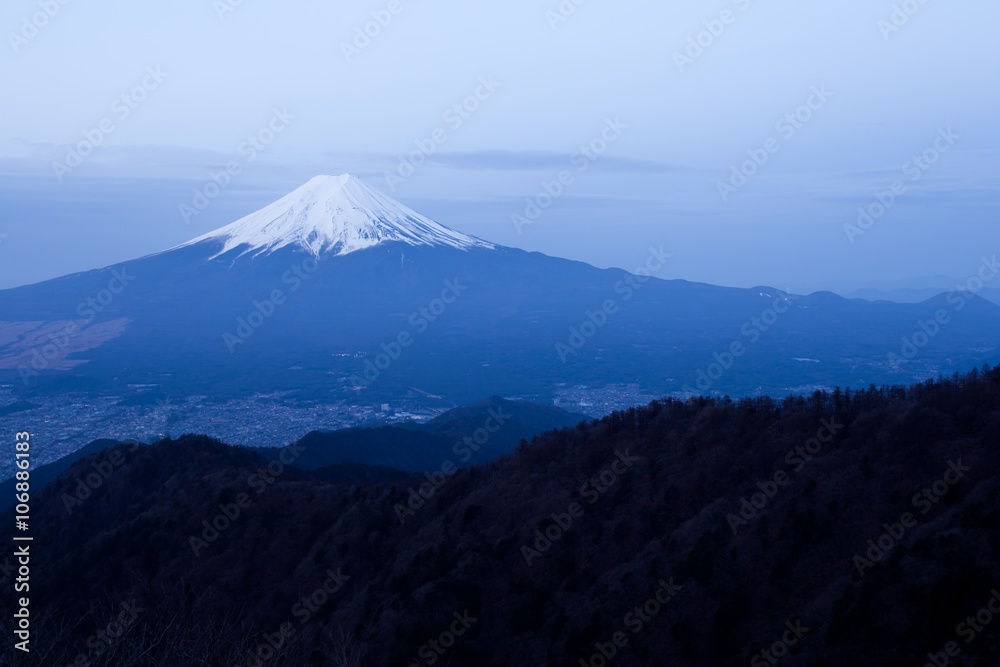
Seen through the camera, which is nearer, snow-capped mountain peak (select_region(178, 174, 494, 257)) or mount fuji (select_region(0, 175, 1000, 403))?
mount fuji (select_region(0, 175, 1000, 403))

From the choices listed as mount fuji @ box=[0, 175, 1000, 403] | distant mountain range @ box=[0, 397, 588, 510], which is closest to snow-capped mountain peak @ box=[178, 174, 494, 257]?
mount fuji @ box=[0, 175, 1000, 403]

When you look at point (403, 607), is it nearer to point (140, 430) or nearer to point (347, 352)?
point (140, 430)

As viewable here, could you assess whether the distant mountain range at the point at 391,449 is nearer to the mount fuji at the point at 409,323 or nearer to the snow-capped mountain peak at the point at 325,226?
the mount fuji at the point at 409,323

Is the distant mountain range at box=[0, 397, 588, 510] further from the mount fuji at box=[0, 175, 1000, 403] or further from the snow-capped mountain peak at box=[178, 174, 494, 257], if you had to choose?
the snow-capped mountain peak at box=[178, 174, 494, 257]

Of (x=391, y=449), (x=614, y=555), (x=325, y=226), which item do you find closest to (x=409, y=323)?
(x=325, y=226)

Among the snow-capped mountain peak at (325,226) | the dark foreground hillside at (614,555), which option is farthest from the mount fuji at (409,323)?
the dark foreground hillside at (614,555)

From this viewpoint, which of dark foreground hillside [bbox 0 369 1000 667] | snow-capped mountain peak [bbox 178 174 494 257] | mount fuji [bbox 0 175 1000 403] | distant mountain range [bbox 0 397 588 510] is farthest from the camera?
snow-capped mountain peak [bbox 178 174 494 257]
